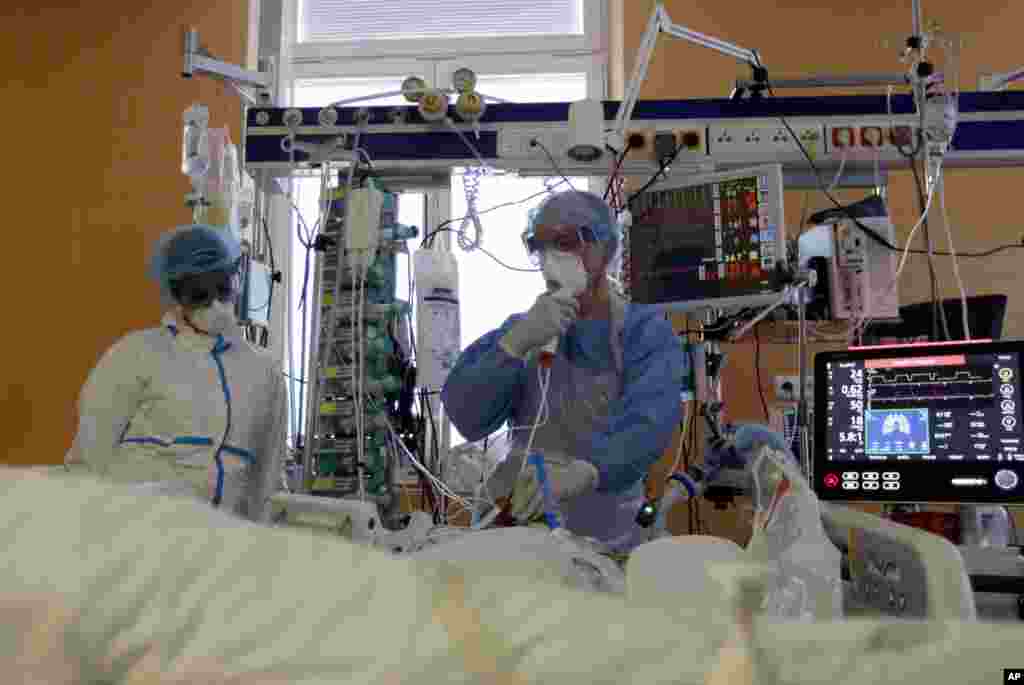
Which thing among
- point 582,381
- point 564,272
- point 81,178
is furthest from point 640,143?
point 81,178

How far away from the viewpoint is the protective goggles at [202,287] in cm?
243

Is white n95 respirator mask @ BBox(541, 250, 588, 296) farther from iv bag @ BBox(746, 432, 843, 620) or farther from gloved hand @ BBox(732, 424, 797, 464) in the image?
iv bag @ BBox(746, 432, 843, 620)

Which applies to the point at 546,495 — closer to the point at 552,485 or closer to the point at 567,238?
the point at 552,485

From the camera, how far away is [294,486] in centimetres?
253

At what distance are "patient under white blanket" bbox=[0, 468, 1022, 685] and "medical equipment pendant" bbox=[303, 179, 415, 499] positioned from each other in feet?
6.31

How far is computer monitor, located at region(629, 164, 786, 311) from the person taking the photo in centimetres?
240

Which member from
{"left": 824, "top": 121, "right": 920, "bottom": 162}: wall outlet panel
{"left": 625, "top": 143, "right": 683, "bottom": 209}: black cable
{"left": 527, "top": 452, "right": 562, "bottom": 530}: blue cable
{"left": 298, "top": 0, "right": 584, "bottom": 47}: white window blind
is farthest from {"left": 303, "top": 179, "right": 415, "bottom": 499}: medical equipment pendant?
{"left": 298, "top": 0, "right": 584, "bottom": 47}: white window blind

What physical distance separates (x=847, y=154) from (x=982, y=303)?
606 mm

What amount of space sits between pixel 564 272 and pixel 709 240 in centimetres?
69

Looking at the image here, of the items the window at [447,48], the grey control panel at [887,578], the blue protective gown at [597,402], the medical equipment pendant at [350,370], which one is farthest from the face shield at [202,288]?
the grey control panel at [887,578]

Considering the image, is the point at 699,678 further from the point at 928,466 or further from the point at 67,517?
the point at 928,466

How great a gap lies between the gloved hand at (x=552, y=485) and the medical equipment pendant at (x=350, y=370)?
767 millimetres

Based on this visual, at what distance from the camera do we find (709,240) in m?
2.49

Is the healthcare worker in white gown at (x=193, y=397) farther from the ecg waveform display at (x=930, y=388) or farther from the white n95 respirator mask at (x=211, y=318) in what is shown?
the ecg waveform display at (x=930, y=388)
